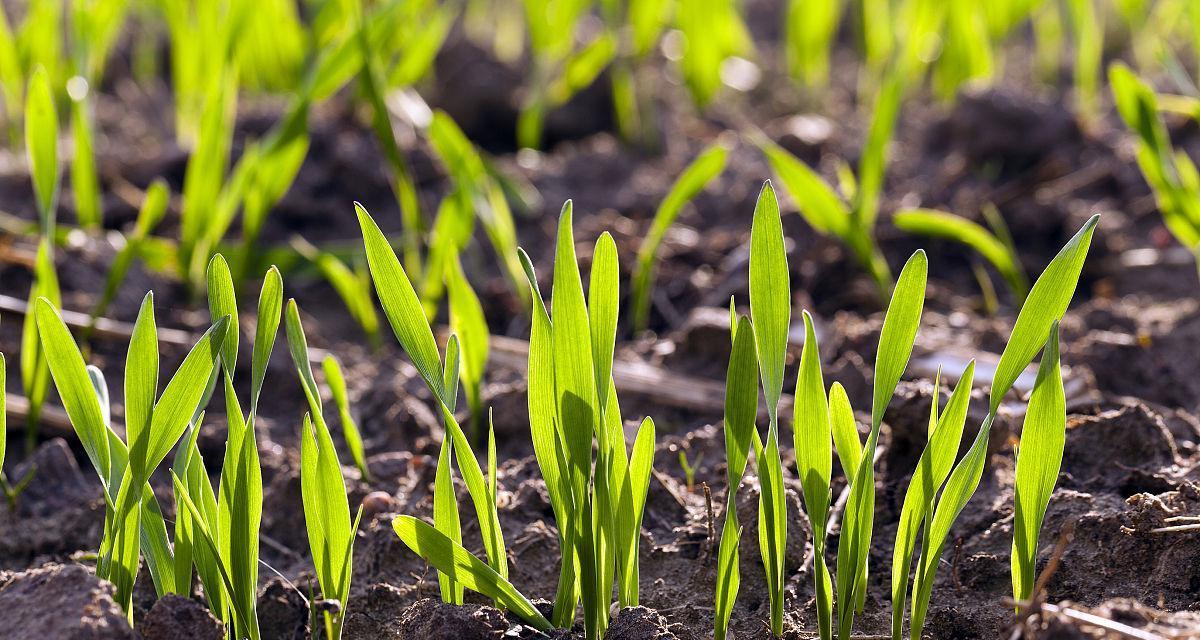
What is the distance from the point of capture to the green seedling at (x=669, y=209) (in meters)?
1.63

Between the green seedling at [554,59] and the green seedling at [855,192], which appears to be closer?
the green seedling at [855,192]

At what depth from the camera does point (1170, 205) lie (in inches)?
65.4

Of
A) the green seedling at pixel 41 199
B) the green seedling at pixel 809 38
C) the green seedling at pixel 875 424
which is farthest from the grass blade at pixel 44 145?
the green seedling at pixel 809 38

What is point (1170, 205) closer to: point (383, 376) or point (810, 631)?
point (810, 631)

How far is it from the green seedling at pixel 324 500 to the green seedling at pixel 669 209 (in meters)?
0.76

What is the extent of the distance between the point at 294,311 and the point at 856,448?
51 centimetres

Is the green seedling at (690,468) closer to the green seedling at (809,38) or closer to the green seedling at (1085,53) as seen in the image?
the green seedling at (1085,53)

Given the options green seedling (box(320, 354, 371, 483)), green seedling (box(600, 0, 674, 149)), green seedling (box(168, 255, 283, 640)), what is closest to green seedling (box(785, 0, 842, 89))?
green seedling (box(600, 0, 674, 149))

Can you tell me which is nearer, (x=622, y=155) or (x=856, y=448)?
(x=856, y=448)

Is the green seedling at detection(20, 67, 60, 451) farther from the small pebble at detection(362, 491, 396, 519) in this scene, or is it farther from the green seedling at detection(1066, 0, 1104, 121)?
the green seedling at detection(1066, 0, 1104, 121)

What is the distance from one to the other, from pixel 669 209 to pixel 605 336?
0.76 m

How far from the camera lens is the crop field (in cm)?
98

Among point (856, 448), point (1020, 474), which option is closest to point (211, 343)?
point (856, 448)

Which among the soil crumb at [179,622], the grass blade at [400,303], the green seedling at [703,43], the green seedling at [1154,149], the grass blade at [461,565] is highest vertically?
the green seedling at [703,43]
